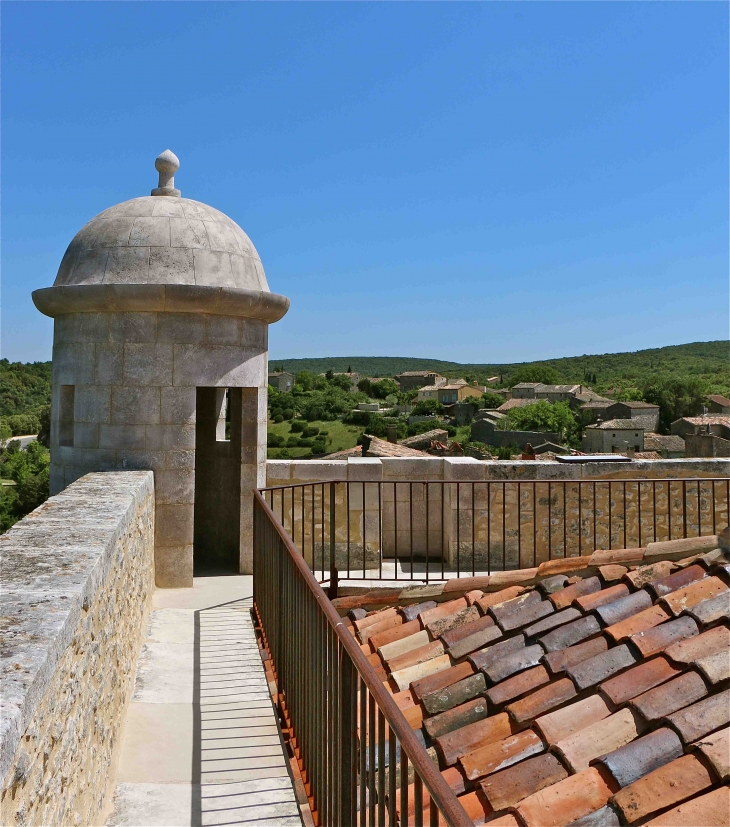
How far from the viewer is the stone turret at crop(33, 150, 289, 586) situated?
6.66 m

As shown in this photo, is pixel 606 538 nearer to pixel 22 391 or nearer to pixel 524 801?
pixel 524 801

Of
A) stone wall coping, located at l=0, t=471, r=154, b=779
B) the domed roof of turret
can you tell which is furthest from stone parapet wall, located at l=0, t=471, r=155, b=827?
the domed roof of turret

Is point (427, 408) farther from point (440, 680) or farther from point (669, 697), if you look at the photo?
point (669, 697)

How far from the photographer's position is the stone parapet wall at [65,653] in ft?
5.67

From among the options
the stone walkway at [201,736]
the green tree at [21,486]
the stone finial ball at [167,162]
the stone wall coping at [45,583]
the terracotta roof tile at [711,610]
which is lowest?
the green tree at [21,486]

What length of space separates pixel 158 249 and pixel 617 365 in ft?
466

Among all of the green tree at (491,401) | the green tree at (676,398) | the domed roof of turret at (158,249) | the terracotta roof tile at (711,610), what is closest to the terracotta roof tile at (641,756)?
the terracotta roof tile at (711,610)

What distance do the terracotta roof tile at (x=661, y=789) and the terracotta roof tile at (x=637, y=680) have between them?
0.53 meters

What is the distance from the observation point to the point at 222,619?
19.6ft

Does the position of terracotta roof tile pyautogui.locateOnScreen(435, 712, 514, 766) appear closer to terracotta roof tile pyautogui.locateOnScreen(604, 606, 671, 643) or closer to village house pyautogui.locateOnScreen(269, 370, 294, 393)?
terracotta roof tile pyautogui.locateOnScreen(604, 606, 671, 643)

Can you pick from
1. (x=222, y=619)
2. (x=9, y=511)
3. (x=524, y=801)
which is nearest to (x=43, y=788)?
(x=524, y=801)

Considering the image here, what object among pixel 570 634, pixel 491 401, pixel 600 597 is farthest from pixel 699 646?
pixel 491 401

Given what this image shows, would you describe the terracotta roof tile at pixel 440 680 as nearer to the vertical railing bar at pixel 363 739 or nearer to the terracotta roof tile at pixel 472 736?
the terracotta roof tile at pixel 472 736

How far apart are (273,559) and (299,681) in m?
1.26
